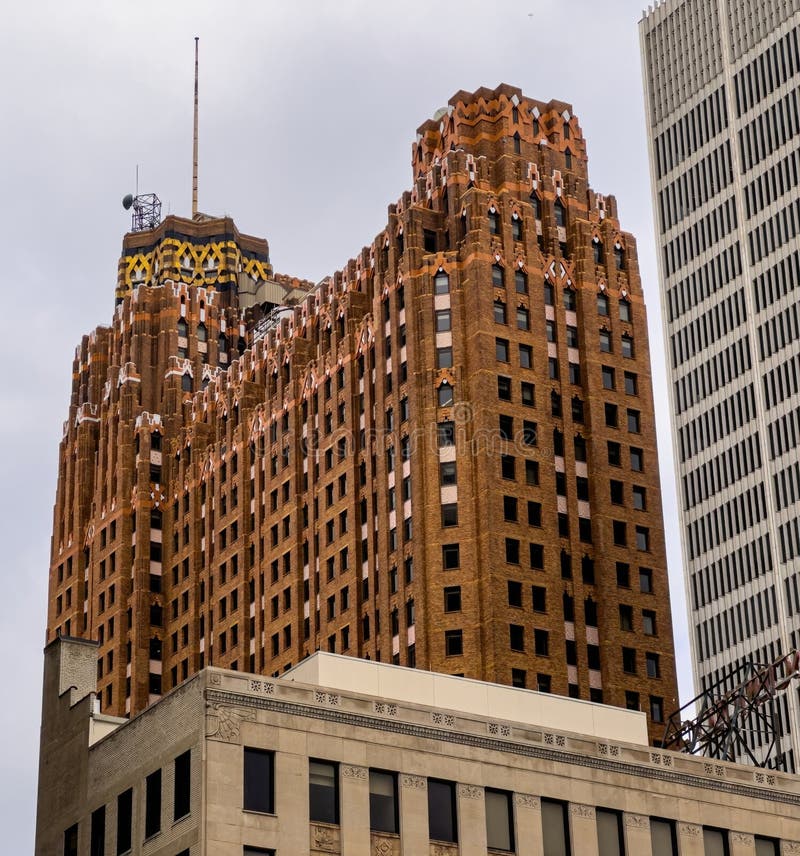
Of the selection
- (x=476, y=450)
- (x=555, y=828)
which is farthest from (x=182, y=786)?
(x=476, y=450)

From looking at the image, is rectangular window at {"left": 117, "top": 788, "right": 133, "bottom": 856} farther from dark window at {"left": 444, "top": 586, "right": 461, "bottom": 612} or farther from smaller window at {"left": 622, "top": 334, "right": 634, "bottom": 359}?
smaller window at {"left": 622, "top": 334, "right": 634, "bottom": 359}

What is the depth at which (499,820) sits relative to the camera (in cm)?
8462

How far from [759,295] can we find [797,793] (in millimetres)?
101221

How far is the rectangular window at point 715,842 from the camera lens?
88.8 meters

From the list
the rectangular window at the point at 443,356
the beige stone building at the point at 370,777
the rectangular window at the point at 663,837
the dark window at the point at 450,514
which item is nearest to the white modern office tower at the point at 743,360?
the rectangular window at the point at 443,356

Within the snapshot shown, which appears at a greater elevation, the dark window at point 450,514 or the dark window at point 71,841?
the dark window at point 450,514

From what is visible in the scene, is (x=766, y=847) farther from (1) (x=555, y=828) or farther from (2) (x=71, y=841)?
(2) (x=71, y=841)

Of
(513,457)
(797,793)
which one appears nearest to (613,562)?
(513,457)

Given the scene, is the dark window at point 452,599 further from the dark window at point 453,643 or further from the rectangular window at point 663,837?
the rectangular window at point 663,837

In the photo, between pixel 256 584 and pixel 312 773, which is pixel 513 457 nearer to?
pixel 256 584

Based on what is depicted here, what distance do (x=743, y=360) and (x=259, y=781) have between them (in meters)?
116

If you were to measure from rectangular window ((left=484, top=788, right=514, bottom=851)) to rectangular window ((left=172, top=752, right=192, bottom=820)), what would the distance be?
12.7m

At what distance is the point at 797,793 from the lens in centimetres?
9256

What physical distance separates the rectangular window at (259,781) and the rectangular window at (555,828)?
12466 mm
